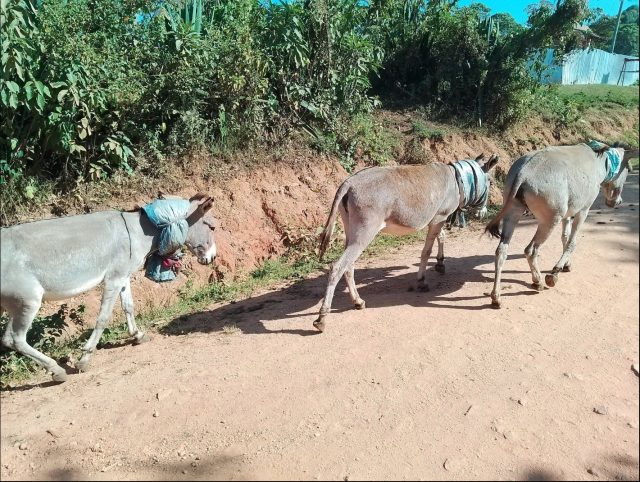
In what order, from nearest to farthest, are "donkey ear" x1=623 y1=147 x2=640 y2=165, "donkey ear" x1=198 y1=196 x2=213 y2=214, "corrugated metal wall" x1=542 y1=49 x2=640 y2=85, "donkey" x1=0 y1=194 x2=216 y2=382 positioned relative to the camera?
"donkey" x1=0 y1=194 x2=216 y2=382 < "donkey ear" x1=198 y1=196 x2=213 y2=214 < "donkey ear" x1=623 y1=147 x2=640 y2=165 < "corrugated metal wall" x1=542 y1=49 x2=640 y2=85

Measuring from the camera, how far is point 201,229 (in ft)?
18.0

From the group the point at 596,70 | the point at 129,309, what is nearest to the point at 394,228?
the point at 129,309

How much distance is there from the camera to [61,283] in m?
4.54

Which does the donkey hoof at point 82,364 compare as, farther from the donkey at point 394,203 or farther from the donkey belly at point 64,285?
the donkey at point 394,203

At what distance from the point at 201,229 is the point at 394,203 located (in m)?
2.17

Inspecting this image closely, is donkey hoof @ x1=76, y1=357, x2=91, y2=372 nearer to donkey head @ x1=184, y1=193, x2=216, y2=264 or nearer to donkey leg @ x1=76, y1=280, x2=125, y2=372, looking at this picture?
donkey leg @ x1=76, y1=280, x2=125, y2=372

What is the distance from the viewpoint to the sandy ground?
3.09 meters

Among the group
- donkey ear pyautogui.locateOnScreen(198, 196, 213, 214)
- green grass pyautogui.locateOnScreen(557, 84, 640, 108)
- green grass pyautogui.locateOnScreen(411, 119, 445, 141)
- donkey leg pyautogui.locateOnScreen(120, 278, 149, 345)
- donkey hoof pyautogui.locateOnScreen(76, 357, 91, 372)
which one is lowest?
donkey hoof pyautogui.locateOnScreen(76, 357, 91, 372)

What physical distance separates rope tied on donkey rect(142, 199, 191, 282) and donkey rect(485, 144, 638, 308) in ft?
11.1

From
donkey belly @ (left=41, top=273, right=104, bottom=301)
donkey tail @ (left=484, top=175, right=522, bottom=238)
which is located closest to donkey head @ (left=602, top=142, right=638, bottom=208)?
donkey tail @ (left=484, top=175, right=522, bottom=238)

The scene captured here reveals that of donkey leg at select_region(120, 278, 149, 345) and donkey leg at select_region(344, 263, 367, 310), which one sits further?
donkey leg at select_region(344, 263, 367, 310)

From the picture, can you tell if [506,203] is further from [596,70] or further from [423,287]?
[596,70]

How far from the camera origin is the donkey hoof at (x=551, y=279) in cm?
580

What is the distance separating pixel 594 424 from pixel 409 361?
1.55 meters
